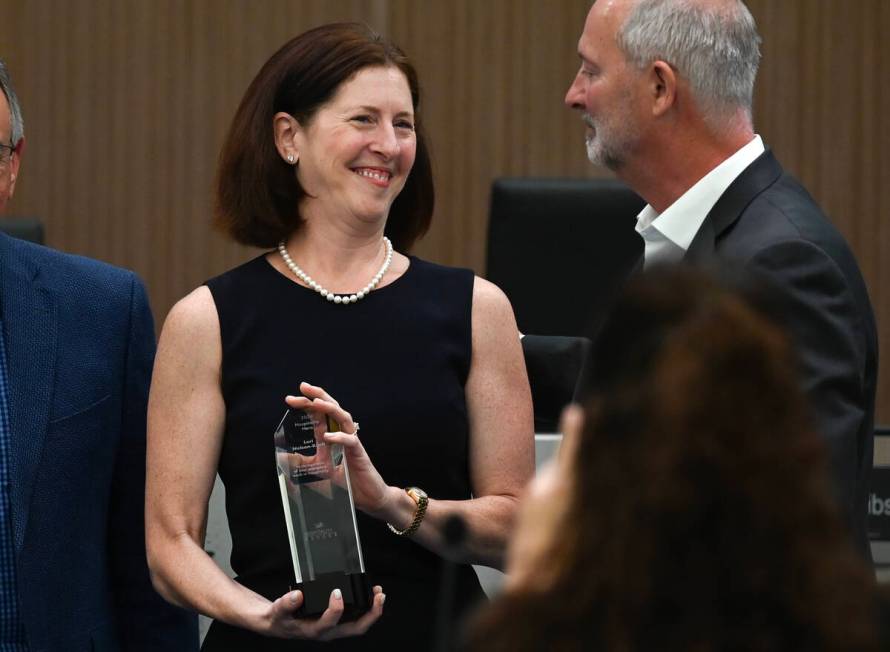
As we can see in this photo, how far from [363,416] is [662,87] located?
637 mm

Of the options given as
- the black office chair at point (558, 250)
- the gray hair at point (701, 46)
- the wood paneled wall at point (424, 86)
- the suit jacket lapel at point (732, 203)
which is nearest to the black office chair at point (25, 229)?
the black office chair at point (558, 250)

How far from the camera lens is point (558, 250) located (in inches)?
150

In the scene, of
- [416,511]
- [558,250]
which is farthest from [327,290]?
[558,250]

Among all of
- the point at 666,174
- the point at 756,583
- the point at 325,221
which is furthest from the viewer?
the point at 325,221

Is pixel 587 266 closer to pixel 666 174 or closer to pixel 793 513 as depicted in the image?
pixel 666 174

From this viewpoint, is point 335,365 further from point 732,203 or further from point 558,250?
point 558,250

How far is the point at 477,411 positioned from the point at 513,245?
1837mm

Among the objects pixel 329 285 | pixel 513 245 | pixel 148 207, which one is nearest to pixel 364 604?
pixel 329 285

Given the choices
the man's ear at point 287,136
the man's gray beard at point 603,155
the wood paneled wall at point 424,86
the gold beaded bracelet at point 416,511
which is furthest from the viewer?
the wood paneled wall at point 424,86

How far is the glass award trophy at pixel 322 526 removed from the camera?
5.66 feet

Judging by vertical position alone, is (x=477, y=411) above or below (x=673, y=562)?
below

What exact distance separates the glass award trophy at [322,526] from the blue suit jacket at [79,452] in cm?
37

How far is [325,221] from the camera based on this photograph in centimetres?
208

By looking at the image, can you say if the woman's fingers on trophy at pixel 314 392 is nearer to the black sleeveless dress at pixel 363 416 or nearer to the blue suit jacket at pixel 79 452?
the black sleeveless dress at pixel 363 416
